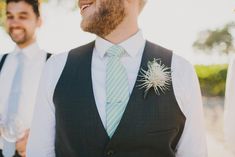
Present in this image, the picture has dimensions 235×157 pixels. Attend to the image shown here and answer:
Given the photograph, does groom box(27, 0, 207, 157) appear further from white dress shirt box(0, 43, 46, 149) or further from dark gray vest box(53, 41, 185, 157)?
white dress shirt box(0, 43, 46, 149)

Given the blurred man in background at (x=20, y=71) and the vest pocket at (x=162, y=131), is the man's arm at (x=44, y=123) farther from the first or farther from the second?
the blurred man in background at (x=20, y=71)

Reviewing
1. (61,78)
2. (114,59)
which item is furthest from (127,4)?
(61,78)

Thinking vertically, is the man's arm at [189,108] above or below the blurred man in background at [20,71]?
above

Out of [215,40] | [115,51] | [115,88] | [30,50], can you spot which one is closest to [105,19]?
[115,51]

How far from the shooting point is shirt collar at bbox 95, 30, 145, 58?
2.53m

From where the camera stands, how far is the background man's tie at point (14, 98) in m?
3.90

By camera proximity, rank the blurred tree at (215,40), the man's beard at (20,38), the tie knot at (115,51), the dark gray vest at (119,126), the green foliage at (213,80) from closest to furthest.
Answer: the dark gray vest at (119,126)
the tie knot at (115,51)
the man's beard at (20,38)
the green foliage at (213,80)
the blurred tree at (215,40)

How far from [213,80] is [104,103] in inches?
804

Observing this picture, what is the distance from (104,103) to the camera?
2449mm

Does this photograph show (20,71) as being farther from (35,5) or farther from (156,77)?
(156,77)

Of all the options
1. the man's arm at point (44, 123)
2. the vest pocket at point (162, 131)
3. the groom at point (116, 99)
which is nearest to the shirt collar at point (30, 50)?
the groom at point (116, 99)

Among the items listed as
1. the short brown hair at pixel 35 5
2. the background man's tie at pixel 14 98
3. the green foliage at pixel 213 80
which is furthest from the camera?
the green foliage at pixel 213 80

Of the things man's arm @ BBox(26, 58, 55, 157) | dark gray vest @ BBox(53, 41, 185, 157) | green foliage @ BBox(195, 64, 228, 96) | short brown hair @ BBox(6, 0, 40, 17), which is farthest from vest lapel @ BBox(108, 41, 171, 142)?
green foliage @ BBox(195, 64, 228, 96)

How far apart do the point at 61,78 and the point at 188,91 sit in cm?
60
